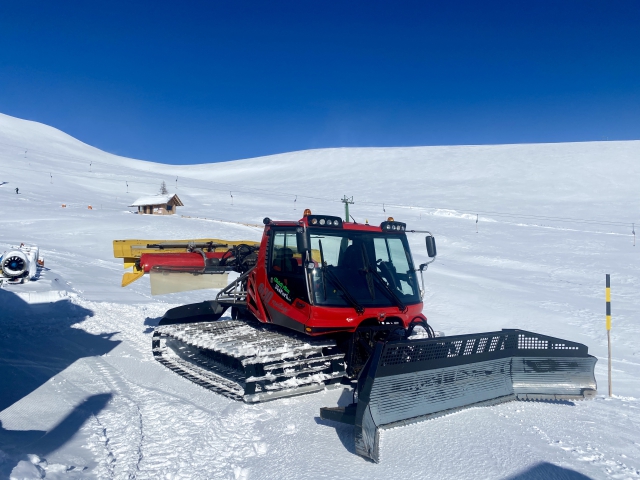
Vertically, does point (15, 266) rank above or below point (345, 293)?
below

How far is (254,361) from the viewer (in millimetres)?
5672

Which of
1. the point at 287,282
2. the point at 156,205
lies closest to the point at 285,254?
the point at 287,282

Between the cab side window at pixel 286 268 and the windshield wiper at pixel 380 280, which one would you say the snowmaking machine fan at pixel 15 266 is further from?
the windshield wiper at pixel 380 280

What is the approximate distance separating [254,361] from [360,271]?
5.98 feet

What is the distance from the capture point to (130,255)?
9.51 metres

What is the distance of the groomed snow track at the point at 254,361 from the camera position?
578 cm

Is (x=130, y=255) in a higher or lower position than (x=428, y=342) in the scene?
higher

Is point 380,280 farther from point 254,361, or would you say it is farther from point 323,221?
point 254,361

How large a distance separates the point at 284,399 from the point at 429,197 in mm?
48820

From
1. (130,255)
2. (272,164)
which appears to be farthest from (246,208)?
(272,164)

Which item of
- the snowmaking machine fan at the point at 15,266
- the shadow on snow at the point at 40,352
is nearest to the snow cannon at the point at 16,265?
the snowmaking machine fan at the point at 15,266

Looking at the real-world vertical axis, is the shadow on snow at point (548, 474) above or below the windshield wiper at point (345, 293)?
below

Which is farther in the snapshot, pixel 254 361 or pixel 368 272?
pixel 368 272

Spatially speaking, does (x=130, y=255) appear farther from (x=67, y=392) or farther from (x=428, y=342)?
(x=428, y=342)
